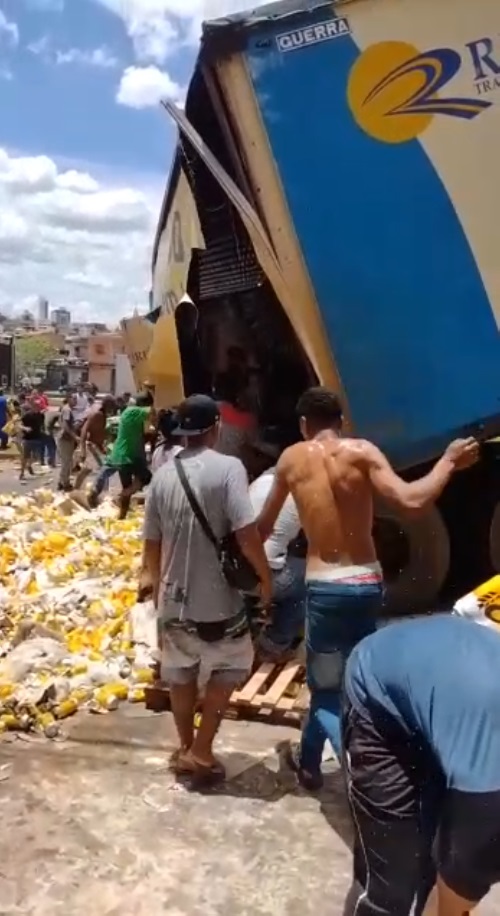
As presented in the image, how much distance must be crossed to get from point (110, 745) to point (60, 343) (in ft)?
268

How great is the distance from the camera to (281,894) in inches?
123

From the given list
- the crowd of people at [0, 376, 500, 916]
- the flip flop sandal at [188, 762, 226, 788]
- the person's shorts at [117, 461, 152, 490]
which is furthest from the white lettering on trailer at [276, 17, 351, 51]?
the person's shorts at [117, 461, 152, 490]

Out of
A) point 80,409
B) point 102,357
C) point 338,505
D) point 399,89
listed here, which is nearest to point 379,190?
point 399,89

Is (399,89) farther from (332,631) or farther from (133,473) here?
(133,473)

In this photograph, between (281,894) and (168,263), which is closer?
(281,894)

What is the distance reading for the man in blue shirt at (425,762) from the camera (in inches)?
79.5

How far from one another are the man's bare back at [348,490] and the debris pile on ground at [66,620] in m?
1.65

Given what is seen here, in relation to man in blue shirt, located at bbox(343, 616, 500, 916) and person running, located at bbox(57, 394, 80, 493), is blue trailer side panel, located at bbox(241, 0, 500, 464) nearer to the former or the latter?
man in blue shirt, located at bbox(343, 616, 500, 916)

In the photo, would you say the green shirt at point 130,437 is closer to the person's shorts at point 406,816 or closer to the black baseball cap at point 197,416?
the black baseball cap at point 197,416

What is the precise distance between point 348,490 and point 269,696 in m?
1.43

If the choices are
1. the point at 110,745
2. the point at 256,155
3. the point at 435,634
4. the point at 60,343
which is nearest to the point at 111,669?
the point at 110,745

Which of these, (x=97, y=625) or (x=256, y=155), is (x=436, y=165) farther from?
(x=97, y=625)

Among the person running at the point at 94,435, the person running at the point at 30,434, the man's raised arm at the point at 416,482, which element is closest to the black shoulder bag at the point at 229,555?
the man's raised arm at the point at 416,482

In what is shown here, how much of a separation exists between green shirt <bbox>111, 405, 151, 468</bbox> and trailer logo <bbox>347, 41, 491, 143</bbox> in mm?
5104
